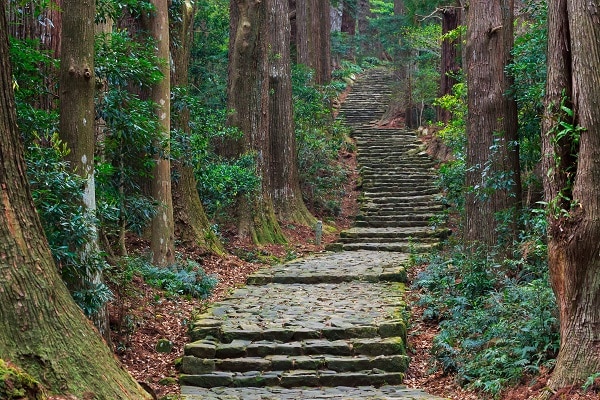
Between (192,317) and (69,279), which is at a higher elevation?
(69,279)

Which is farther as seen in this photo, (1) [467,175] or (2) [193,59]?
(2) [193,59]

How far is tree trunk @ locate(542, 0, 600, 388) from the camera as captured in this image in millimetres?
5938

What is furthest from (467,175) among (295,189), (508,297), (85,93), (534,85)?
(295,189)

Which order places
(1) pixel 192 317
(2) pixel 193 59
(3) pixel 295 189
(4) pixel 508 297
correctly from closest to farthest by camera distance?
(4) pixel 508 297 → (1) pixel 192 317 → (3) pixel 295 189 → (2) pixel 193 59

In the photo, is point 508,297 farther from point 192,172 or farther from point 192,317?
point 192,172

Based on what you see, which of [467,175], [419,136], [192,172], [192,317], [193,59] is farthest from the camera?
[419,136]

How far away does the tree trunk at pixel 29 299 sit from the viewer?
4.68m

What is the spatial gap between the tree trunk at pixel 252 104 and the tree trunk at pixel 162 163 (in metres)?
4.36

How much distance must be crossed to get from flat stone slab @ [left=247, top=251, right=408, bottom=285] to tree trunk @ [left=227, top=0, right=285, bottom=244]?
152cm

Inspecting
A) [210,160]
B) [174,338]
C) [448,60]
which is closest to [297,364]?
[174,338]

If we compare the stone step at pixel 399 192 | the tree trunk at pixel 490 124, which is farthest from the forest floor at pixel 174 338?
the stone step at pixel 399 192

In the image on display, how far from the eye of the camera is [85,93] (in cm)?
671

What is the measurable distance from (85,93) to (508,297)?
17.0ft

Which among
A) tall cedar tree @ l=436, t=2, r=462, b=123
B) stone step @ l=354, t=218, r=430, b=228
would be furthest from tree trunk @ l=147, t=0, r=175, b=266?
tall cedar tree @ l=436, t=2, r=462, b=123
